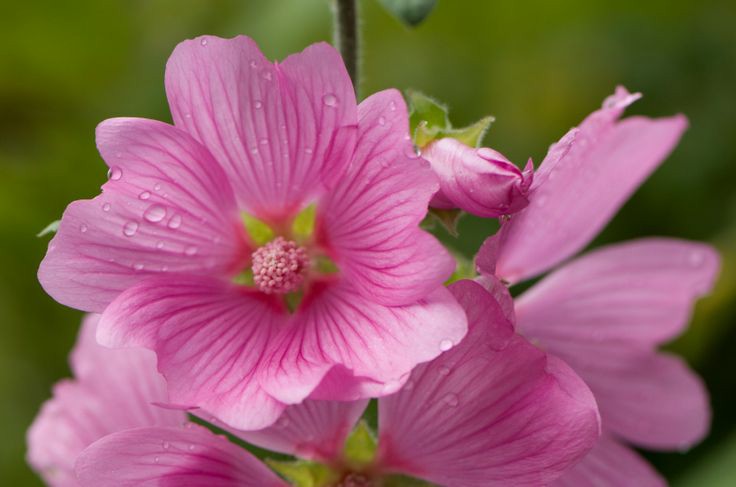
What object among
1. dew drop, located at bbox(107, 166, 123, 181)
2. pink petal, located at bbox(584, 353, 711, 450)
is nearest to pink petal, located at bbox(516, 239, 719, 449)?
pink petal, located at bbox(584, 353, 711, 450)

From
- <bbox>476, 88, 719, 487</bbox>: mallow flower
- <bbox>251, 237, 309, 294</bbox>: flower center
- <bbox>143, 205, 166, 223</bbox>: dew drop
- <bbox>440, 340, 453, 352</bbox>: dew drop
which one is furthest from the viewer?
<bbox>476, 88, 719, 487</bbox>: mallow flower

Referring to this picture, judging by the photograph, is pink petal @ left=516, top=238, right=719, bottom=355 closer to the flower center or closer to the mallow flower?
the mallow flower

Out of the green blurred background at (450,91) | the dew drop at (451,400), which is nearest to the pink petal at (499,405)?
the dew drop at (451,400)

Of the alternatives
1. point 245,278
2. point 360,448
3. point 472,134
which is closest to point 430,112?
point 472,134

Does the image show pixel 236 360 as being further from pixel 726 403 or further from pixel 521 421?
pixel 726 403

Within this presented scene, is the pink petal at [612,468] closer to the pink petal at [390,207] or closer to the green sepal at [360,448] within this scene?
the green sepal at [360,448]

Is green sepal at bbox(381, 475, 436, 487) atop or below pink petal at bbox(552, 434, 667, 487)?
atop
